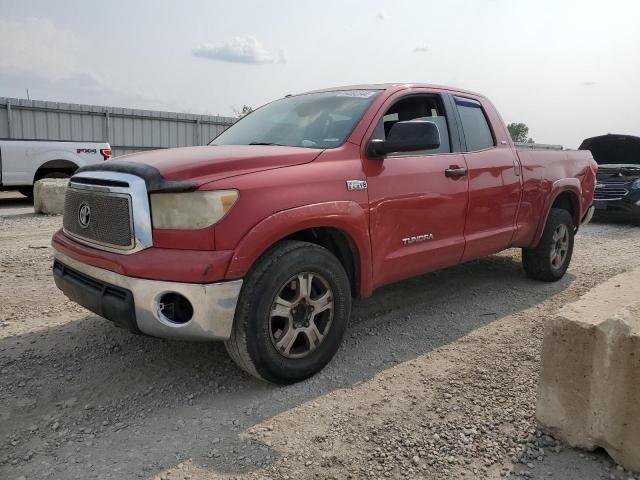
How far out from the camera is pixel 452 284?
→ 18.2ft

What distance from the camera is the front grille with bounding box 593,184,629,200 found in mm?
10326

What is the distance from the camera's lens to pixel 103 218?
3139 mm

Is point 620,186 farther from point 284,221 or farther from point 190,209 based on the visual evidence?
point 190,209

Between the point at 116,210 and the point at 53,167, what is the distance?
403 inches

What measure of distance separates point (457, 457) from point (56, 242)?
2.78 m

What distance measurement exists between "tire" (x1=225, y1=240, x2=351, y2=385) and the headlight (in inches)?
14.8

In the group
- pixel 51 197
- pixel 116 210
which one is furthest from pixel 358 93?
pixel 51 197

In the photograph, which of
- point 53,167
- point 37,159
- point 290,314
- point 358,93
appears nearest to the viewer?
point 290,314

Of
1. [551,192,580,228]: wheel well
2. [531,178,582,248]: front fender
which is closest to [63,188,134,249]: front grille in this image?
[531,178,582,248]: front fender

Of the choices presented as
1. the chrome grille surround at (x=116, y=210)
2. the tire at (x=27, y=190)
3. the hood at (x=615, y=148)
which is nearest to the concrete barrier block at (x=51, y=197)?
the tire at (x=27, y=190)

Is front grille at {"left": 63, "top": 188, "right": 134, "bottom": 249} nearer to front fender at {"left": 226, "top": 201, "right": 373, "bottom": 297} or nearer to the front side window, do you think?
front fender at {"left": 226, "top": 201, "right": 373, "bottom": 297}

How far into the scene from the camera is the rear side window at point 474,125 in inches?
183

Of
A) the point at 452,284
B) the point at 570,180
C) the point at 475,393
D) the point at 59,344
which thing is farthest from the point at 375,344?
the point at 570,180

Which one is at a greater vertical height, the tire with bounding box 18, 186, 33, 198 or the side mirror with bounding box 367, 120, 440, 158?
the side mirror with bounding box 367, 120, 440, 158
